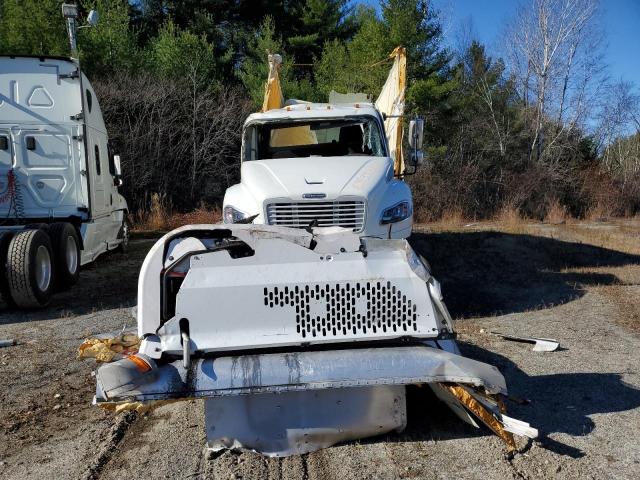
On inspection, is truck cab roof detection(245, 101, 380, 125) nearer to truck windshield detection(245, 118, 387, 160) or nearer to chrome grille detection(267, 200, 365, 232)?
truck windshield detection(245, 118, 387, 160)

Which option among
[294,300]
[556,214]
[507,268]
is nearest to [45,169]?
[294,300]

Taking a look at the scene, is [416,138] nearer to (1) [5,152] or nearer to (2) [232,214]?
(2) [232,214]

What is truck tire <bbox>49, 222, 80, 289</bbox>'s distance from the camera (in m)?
8.41

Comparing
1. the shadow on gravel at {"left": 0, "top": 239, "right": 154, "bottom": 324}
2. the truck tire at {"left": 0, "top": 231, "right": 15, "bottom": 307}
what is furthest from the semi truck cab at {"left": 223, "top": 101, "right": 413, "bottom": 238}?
the truck tire at {"left": 0, "top": 231, "right": 15, "bottom": 307}

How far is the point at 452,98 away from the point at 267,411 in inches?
871

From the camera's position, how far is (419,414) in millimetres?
4230

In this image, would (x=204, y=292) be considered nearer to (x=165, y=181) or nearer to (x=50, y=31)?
(x=165, y=181)

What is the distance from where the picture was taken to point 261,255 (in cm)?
376

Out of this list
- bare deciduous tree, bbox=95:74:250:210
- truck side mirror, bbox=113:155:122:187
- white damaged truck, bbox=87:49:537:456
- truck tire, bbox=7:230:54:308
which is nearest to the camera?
white damaged truck, bbox=87:49:537:456

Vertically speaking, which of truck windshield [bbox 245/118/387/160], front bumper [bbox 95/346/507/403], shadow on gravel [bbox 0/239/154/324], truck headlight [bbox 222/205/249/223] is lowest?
shadow on gravel [bbox 0/239/154/324]

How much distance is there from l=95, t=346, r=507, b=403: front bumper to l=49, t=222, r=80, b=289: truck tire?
563cm

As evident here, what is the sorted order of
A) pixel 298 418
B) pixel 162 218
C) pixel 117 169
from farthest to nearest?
pixel 162 218 → pixel 117 169 → pixel 298 418

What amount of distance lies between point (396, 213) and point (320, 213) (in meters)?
0.99

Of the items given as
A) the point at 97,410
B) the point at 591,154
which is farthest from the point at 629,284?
the point at 591,154
